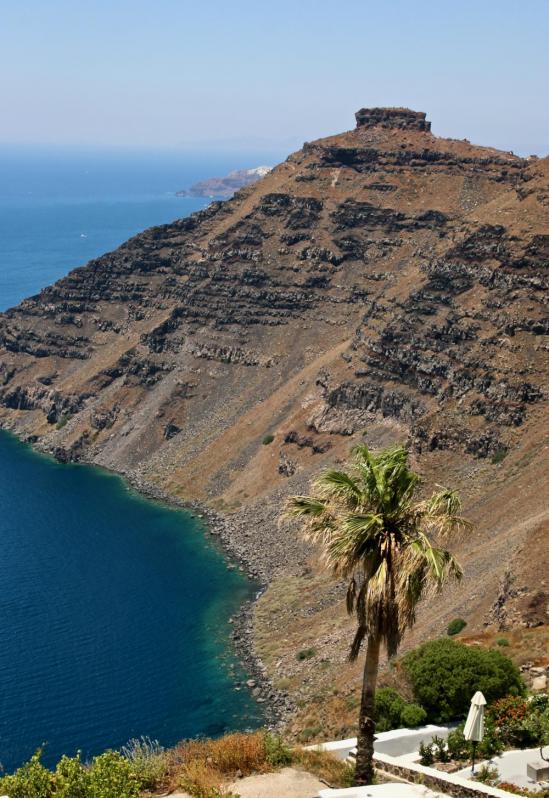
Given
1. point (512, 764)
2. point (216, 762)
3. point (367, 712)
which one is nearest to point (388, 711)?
point (512, 764)

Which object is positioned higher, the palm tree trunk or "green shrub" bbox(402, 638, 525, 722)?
the palm tree trunk

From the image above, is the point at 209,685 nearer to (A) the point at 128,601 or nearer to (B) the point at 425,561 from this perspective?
(A) the point at 128,601

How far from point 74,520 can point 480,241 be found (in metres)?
61.7

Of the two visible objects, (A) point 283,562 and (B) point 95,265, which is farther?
(B) point 95,265

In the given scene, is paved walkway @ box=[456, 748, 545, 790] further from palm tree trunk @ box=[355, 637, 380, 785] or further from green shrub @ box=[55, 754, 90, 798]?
green shrub @ box=[55, 754, 90, 798]

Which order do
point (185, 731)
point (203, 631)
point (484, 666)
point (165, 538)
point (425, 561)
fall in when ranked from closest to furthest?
point (425, 561) → point (484, 666) → point (185, 731) → point (203, 631) → point (165, 538)

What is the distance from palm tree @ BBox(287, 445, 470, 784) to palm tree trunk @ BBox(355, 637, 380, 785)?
0.03 m

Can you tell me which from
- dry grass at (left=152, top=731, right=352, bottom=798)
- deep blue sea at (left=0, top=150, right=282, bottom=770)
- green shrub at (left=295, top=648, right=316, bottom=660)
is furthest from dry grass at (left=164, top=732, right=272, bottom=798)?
green shrub at (left=295, top=648, right=316, bottom=660)

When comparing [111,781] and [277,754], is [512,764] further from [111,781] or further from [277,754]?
[111,781]

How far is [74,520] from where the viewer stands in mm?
115875

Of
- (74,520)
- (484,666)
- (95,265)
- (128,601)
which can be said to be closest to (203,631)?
(128,601)

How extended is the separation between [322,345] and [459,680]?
9993cm

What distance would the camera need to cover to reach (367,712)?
976 inches

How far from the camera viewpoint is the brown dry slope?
324ft
